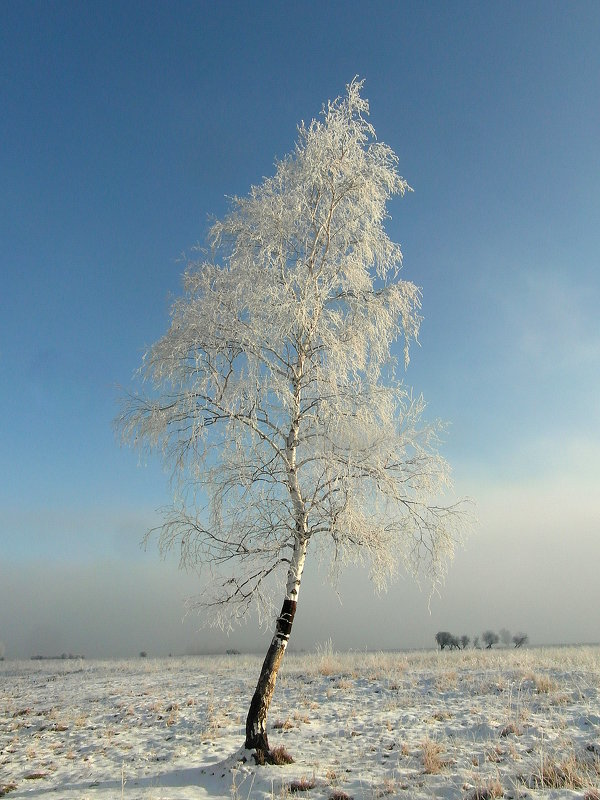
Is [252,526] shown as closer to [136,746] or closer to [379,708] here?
[136,746]

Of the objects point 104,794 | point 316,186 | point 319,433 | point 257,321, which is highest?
point 316,186

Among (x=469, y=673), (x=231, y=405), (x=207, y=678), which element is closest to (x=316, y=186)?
(x=231, y=405)

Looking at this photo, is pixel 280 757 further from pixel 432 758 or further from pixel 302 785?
pixel 432 758

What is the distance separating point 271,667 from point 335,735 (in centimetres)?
234

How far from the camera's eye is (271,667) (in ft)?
37.5

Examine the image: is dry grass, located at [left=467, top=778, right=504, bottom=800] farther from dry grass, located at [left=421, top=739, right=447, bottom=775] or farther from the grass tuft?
the grass tuft

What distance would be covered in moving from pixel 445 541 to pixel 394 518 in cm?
121

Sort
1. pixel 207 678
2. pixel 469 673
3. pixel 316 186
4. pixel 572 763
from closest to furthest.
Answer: pixel 572 763 < pixel 316 186 < pixel 469 673 < pixel 207 678

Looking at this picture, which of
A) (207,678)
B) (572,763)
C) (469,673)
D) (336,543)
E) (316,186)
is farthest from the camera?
(207,678)

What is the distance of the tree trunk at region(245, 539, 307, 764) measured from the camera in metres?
10.8

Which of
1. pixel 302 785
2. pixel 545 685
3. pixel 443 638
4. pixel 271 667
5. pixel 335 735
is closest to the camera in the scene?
pixel 302 785

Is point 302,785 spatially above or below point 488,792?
below

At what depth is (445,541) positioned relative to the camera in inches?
476

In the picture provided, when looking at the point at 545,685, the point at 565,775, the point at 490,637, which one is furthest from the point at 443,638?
the point at 565,775
